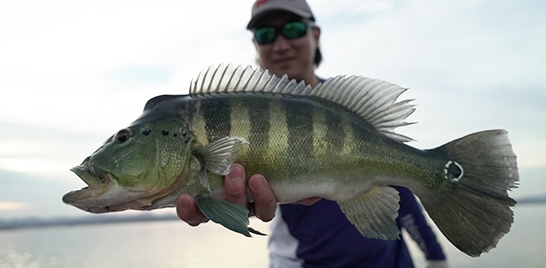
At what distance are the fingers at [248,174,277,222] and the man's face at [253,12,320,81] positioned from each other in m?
2.25

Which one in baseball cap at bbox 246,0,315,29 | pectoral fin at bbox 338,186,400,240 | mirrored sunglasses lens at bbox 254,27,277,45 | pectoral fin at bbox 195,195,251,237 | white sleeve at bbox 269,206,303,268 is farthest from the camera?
mirrored sunglasses lens at bbox 254,27,277,45

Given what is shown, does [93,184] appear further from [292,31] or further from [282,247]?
[292,31]

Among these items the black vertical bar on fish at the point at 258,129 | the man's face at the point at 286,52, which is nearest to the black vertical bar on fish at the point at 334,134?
Result: the black vertical bar on fish at the point at 258,129

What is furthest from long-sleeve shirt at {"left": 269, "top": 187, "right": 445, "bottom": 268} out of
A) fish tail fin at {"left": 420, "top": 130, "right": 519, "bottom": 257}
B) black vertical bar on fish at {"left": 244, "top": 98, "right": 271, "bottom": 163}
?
black vertical bar on fish at {"left": 244, "top": 98, "right": 271, "bottom": 163}

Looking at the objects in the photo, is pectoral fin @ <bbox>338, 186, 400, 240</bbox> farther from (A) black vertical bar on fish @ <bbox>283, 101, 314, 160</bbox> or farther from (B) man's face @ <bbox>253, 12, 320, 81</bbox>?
(B) man's face @ <bbox>253, 12, 320, 81</bbox>

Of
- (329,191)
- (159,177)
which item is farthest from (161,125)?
(329,191)

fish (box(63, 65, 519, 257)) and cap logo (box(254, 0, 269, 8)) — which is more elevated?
cap logo (box(254, 0, 269, 8))

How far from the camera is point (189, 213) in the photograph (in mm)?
2293

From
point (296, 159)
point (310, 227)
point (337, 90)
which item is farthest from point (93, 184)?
point (310, 227)

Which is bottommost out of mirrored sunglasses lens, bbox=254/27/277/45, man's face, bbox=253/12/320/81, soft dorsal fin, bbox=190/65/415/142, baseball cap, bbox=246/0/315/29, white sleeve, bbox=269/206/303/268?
white sleeve, bbox=269/206/303/268

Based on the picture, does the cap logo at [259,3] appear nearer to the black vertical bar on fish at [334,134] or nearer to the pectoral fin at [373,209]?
the black vertical bar on fish at [334,134]

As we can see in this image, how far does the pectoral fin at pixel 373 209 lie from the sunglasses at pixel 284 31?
8.20 feet

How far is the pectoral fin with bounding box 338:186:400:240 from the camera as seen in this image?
8.00 feet

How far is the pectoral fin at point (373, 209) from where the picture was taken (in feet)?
8.00
